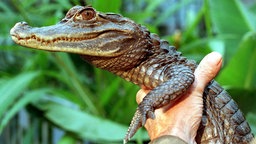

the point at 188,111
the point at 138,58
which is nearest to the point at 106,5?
the point at 138,58

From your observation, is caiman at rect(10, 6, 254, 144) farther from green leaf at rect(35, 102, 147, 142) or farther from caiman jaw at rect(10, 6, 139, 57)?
green leaf at rect(35, 102, 147, 142)

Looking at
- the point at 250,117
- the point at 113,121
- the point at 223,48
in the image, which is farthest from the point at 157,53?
the point at 223,48

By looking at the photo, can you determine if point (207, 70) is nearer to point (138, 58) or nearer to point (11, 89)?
point (138, 58)

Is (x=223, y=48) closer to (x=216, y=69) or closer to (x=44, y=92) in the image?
(x=44, y=92)

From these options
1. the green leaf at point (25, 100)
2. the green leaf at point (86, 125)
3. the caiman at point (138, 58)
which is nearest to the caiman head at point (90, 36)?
the caiman at point (138, 58)

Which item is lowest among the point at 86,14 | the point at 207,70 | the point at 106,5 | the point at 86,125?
the point at 207,70

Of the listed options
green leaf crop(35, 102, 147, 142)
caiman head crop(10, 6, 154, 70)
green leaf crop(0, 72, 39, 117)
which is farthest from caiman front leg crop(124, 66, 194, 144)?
green leaf crop(0, 72, 39, 117)
